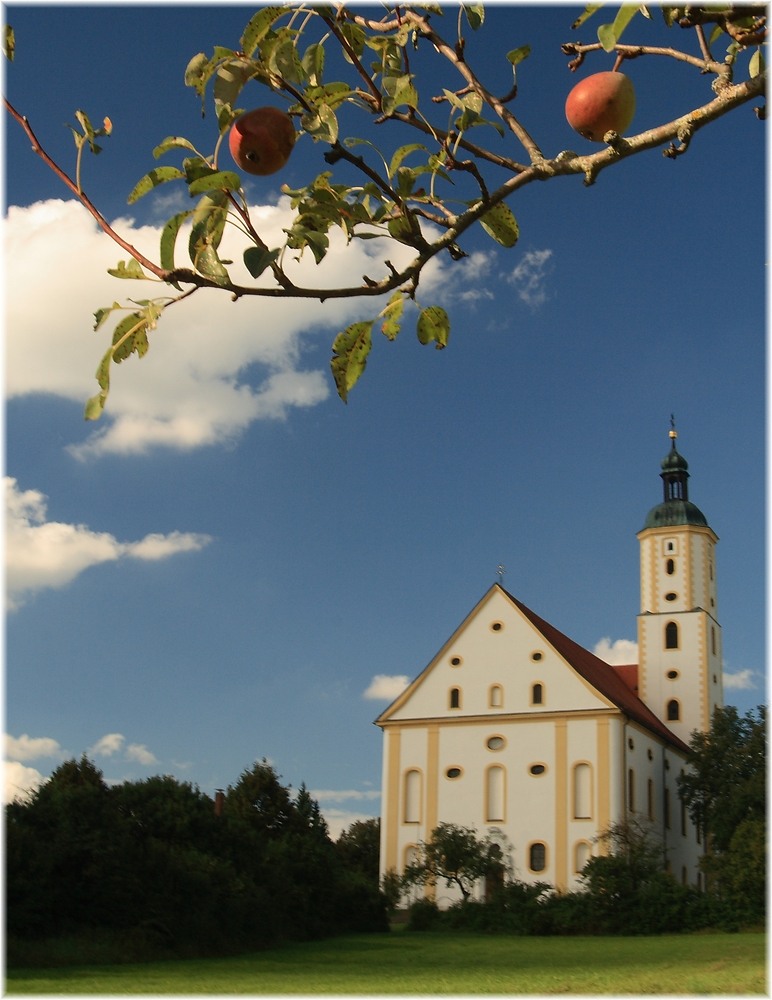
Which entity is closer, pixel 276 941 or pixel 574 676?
pixel 276 941

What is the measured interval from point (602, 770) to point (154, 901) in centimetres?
1958

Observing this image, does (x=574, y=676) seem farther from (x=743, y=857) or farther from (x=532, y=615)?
(x=743, y=857)

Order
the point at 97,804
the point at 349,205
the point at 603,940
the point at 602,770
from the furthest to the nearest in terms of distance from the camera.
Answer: the point at 602,770
the point at 603,940
the point at 97,804
the point at 349,205

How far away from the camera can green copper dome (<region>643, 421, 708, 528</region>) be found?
4362 centimetres

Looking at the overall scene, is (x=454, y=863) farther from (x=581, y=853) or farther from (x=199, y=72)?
(x=199, y=72)

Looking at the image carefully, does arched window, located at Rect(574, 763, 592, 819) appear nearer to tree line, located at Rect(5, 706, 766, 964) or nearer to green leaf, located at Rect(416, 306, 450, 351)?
tree line, located at Rect(5, 706, 766, 964)

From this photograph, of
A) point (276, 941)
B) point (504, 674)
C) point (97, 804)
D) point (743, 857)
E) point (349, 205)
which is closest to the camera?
point (349, 205)

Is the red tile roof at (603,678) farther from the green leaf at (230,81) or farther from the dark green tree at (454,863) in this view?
the green leaf at (230,81)

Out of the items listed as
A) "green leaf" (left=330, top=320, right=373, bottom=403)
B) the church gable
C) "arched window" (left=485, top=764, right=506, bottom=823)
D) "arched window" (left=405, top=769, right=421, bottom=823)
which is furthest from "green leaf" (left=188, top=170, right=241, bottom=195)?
"arched window" (left=405, top=769, right=421, bottom=823)

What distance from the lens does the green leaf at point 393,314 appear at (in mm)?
2158

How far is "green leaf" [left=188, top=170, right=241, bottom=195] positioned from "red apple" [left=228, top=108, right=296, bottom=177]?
0.23 m

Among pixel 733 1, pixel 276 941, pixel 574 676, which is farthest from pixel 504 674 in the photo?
pixel 733 1

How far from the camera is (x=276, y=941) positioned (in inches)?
850

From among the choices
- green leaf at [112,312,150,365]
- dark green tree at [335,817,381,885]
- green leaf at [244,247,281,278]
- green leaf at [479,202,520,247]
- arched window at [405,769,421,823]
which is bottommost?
dark green tree at [335,817,381,885]
